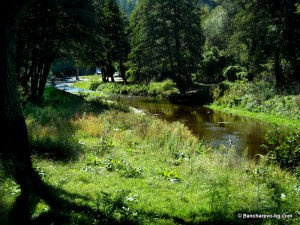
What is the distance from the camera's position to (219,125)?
2297cm

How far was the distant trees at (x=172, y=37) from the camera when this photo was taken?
3859 cm

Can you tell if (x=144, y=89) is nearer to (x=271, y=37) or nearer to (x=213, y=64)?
(x=213, y=64)

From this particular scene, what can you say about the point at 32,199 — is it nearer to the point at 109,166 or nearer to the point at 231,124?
the point at 109,166

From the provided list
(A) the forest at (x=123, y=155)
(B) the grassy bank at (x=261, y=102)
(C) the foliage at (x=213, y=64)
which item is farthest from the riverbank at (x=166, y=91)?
(A) the forest at (x=123, y=155)

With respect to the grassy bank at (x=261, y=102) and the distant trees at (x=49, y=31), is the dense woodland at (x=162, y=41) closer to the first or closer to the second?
the distant trees at (x=49, y=31)

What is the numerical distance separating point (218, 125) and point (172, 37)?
20549mm

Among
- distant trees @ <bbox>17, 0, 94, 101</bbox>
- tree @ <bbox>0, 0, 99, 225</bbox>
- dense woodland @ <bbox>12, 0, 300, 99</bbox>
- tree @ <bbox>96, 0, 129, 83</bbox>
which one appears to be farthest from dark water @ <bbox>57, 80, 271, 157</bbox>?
tree @ <bbox>96, 0, 129, 83</bbox>

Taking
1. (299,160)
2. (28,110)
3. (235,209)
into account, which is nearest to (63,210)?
(235,209)

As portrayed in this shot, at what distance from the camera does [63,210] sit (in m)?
5.91

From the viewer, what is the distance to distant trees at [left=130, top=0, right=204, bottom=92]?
1519 inches

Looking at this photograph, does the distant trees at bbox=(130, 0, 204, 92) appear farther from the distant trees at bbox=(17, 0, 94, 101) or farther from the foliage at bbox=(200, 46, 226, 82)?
the distant trees at bbox=(17, 0, 94, 101)

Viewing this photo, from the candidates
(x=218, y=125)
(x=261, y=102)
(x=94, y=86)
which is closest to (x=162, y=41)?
(x=261, y=102)

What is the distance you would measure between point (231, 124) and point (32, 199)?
19228 millimetres

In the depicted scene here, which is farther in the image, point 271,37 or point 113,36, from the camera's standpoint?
point 113,36
